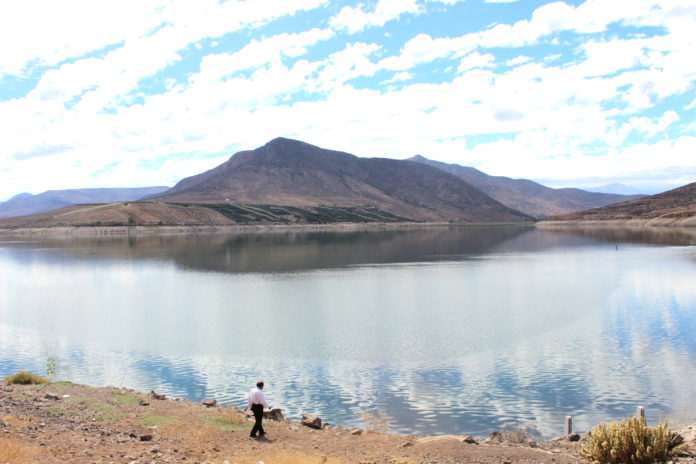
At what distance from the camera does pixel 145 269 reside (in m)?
72.0

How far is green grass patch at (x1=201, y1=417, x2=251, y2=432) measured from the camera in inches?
588

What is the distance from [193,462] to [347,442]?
412 centimetres

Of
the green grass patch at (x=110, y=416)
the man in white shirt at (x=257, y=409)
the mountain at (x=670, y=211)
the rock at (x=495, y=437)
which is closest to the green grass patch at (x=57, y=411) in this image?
the green grass patch at (x=110, y=416)

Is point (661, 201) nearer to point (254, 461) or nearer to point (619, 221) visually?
point (619, 221)

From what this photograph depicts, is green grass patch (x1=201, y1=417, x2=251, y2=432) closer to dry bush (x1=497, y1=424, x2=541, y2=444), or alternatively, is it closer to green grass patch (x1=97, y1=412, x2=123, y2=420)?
green grass patch (x1=97, y1=412, x2=123, y2=420)

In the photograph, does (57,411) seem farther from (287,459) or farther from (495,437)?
(495,437)

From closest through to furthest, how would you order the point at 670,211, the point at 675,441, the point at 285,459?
the point at 285,459, the point at 675,441, the point at 670,211

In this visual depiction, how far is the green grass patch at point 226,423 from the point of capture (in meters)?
14.9

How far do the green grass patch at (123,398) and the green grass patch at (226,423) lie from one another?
10.9ft

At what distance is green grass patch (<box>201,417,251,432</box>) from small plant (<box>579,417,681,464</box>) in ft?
28.3

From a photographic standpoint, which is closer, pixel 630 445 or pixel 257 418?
pixel 630 445

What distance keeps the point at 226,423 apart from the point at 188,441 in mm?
2237

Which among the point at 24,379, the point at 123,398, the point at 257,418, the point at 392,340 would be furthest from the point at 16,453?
the point at 392,340

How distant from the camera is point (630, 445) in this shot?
11445 millimetres
